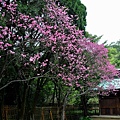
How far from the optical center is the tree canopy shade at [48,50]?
8359mm

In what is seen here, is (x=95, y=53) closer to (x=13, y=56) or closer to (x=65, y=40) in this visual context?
(x=65, y=40)

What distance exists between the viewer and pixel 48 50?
30.8 ft

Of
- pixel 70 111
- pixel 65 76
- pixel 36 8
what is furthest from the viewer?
pixel 70 111

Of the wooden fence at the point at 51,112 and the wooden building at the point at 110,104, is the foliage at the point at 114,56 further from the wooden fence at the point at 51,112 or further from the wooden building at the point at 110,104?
the wooden fence at the point at 51,112

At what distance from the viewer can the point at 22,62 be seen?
29.6 feet

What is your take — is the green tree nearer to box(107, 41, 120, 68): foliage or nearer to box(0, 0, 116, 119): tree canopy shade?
box(107, 41, 120, 68): foliage

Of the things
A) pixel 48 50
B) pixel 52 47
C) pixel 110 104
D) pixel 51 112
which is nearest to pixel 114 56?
pixel 110 104

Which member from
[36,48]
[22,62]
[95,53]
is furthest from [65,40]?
[95,53]

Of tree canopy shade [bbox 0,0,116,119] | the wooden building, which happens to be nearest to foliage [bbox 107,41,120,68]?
the wooden building

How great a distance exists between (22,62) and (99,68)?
4.80m

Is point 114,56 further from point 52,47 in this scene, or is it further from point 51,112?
point 52,47

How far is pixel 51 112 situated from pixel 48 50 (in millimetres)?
6445

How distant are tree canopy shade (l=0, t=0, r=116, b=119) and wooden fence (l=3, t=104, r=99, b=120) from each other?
210 cm

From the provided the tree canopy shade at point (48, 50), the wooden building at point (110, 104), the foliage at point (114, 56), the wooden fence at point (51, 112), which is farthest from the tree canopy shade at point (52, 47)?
the foliage at point (114, 56)
